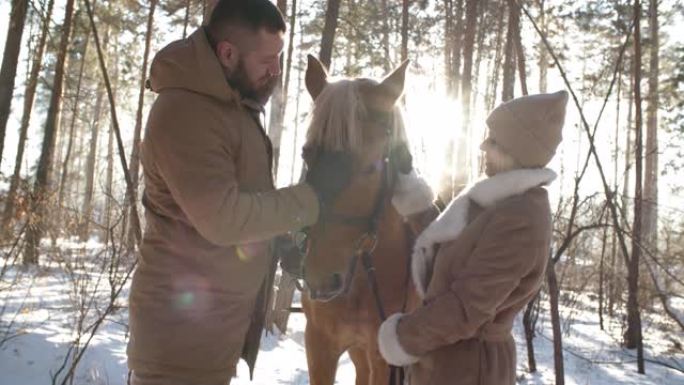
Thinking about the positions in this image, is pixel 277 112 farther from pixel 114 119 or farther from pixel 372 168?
pixel 372 168

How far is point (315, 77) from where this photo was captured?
2.53 m

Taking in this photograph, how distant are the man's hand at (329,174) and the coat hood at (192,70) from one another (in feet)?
1.44

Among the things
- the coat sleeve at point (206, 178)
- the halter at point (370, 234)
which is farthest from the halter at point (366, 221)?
the coat sleeve at point (206, 178)

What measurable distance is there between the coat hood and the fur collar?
0.90m

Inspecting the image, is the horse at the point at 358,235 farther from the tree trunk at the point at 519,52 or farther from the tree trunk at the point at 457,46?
the tree trunk at the point at 457,46

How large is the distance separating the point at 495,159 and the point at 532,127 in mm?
181

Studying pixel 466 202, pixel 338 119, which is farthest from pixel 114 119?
pixel 466 202

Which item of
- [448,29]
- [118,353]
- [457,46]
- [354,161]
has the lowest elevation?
[118,353]

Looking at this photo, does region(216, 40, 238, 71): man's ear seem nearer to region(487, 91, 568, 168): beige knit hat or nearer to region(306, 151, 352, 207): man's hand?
region(306, 151, 352, 207): man's hand

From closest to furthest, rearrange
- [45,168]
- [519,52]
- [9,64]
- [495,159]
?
[495,159], [519,52], [9,64], [45,168]

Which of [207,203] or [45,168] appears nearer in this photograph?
[207,203]

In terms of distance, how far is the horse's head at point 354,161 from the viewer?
2068mm

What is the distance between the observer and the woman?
65.3 inches

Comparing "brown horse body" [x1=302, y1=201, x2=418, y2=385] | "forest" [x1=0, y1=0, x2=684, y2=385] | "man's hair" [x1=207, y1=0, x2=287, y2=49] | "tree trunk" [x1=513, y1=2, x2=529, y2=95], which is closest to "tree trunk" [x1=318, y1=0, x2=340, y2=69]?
"forest" [x1=0, y1=0, x2=684, y2=385]
